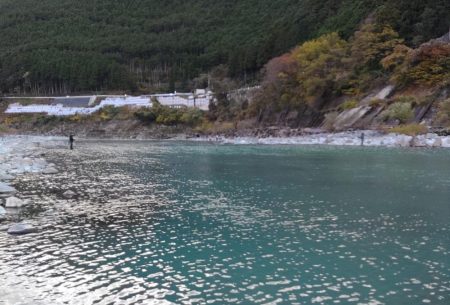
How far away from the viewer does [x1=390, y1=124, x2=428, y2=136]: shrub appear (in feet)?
163

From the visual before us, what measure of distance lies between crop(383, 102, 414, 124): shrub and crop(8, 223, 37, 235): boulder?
1776 inches

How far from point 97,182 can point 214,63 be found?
11013 cm

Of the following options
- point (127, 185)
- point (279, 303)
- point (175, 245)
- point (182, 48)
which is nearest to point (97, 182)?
point (127, 185)

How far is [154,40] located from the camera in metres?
166

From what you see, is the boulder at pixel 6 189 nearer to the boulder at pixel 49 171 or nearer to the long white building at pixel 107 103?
the boulder at pixel 49 171

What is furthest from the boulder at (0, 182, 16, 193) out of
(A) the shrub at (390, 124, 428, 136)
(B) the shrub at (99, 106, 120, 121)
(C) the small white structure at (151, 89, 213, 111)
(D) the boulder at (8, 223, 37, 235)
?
(B) the shrub at (99, 106, 120, 121)

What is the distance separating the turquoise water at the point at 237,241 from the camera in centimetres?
1153

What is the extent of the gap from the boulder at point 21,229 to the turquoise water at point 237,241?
0.40 m

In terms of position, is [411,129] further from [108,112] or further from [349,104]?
[108,112]

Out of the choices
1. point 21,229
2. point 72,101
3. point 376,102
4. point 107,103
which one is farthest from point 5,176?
point 72,101

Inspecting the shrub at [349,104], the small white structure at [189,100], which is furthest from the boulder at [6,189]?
the small white structure at [189,100]

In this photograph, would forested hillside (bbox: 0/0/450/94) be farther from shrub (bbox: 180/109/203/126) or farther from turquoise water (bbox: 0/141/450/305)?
turquoise water (bbox: 0/141/450/305)

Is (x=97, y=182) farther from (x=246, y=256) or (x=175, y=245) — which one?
(x=246, y=256)

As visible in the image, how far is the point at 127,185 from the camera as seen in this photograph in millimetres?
28625
